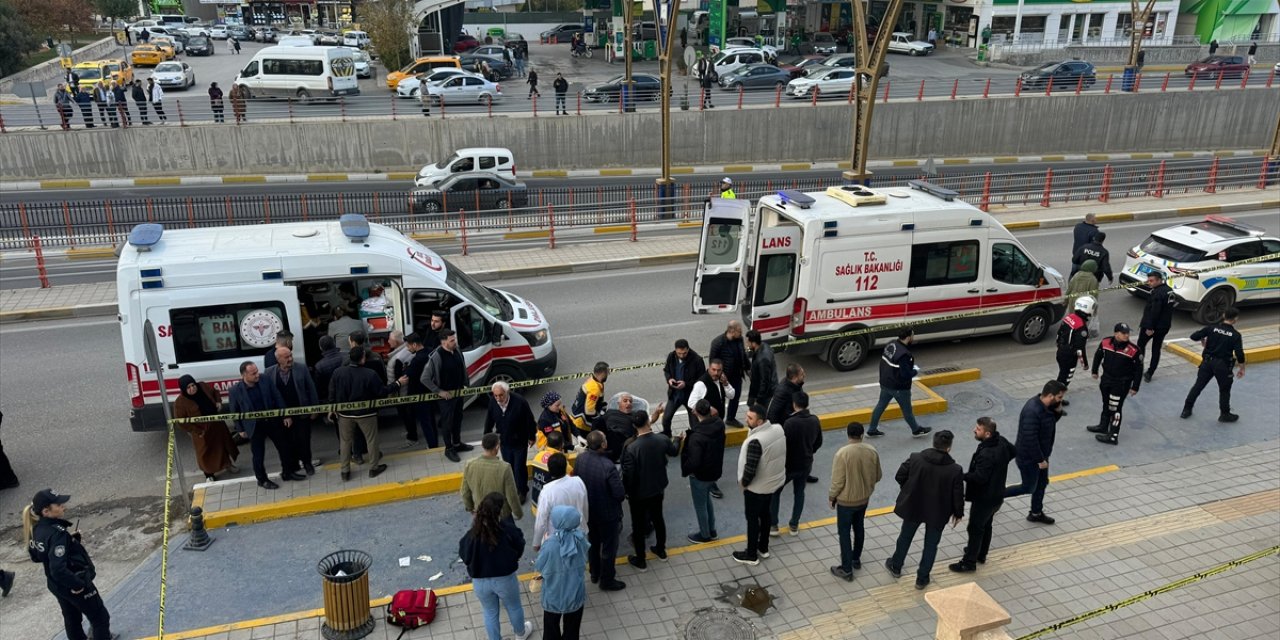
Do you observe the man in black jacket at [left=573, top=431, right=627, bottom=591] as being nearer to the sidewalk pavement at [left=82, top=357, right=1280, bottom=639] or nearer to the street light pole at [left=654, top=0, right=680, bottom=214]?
the sidewalk pavement at [left=82, top=357, right=1280, bottom=639]

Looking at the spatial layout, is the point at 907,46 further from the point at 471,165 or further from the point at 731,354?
the point at 731,354

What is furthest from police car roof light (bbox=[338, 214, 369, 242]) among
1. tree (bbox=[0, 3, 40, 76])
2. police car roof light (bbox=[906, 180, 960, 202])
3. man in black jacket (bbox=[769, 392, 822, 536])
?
tree (bbox=[0, 3, 40, 76])

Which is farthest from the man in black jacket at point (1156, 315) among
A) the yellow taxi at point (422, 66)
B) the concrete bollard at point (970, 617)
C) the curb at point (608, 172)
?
the yellow taxi at point (422, 66)

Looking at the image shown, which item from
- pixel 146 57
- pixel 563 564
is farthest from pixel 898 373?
pixel 146 57

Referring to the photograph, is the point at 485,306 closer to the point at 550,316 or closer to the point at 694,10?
the point at 550,316

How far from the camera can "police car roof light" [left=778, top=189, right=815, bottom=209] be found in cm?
1239

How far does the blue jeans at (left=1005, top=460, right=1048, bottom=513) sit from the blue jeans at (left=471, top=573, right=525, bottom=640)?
4.87m

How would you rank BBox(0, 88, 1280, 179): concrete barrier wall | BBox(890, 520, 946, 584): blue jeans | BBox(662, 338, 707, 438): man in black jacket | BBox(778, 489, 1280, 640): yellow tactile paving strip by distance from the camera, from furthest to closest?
BBox(0, 88, 1280, 179): concrete barrier wall, BBox(662, 338, 707, 438): man in black jacket, BBox(890, 520, 946, 584): blue jeans, BBox(778, 489, 1280, 640): yellow tactile paving strip

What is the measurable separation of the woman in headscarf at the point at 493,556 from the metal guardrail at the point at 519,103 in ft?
92.9

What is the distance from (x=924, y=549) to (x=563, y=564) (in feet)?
10.8

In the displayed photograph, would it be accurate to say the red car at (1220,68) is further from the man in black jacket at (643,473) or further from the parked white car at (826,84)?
the man in black jacket at (643,473)

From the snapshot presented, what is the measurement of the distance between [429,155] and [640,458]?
27696mm

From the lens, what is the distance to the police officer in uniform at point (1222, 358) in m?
10.7

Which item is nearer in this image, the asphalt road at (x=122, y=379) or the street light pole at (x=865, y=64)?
the asphalt road at (x=122, y=379)
